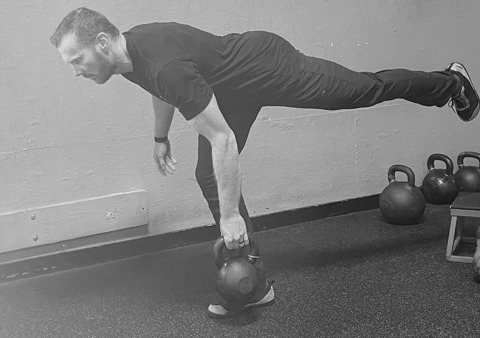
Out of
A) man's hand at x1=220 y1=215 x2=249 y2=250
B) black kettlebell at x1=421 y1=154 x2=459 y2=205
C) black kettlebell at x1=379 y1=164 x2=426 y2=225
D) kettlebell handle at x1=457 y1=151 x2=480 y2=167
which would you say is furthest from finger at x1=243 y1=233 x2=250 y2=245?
kettlebell handle at x1=457 y1=151 x2=480 y2=167

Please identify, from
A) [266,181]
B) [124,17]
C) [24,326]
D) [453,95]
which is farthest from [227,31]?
[24,326]

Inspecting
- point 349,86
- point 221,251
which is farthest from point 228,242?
point 349,86

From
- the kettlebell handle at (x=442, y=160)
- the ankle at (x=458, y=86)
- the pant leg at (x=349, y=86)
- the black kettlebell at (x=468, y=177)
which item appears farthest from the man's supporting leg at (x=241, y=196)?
the black kettlebell at (x=468, y=177)

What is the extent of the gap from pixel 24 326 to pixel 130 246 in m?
0.72

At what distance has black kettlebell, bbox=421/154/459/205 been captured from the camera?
369 centimetres

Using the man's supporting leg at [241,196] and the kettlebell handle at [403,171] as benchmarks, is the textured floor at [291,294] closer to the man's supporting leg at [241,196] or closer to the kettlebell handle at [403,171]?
the man's supporting leg at [241,196]

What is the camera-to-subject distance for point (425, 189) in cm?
377

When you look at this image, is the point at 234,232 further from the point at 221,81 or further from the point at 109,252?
the point at 109,252

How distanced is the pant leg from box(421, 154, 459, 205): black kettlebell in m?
0.97

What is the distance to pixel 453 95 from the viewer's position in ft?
9.62

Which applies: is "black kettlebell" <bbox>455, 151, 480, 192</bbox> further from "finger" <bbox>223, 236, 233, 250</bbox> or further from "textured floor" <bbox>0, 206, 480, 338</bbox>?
"finger" <bbox>223, 236, 233, 250</bbox>

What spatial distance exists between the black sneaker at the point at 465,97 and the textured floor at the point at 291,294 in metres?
0.70

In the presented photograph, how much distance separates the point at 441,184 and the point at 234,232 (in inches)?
70.8

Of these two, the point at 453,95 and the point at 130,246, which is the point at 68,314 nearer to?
the point at 130,246
